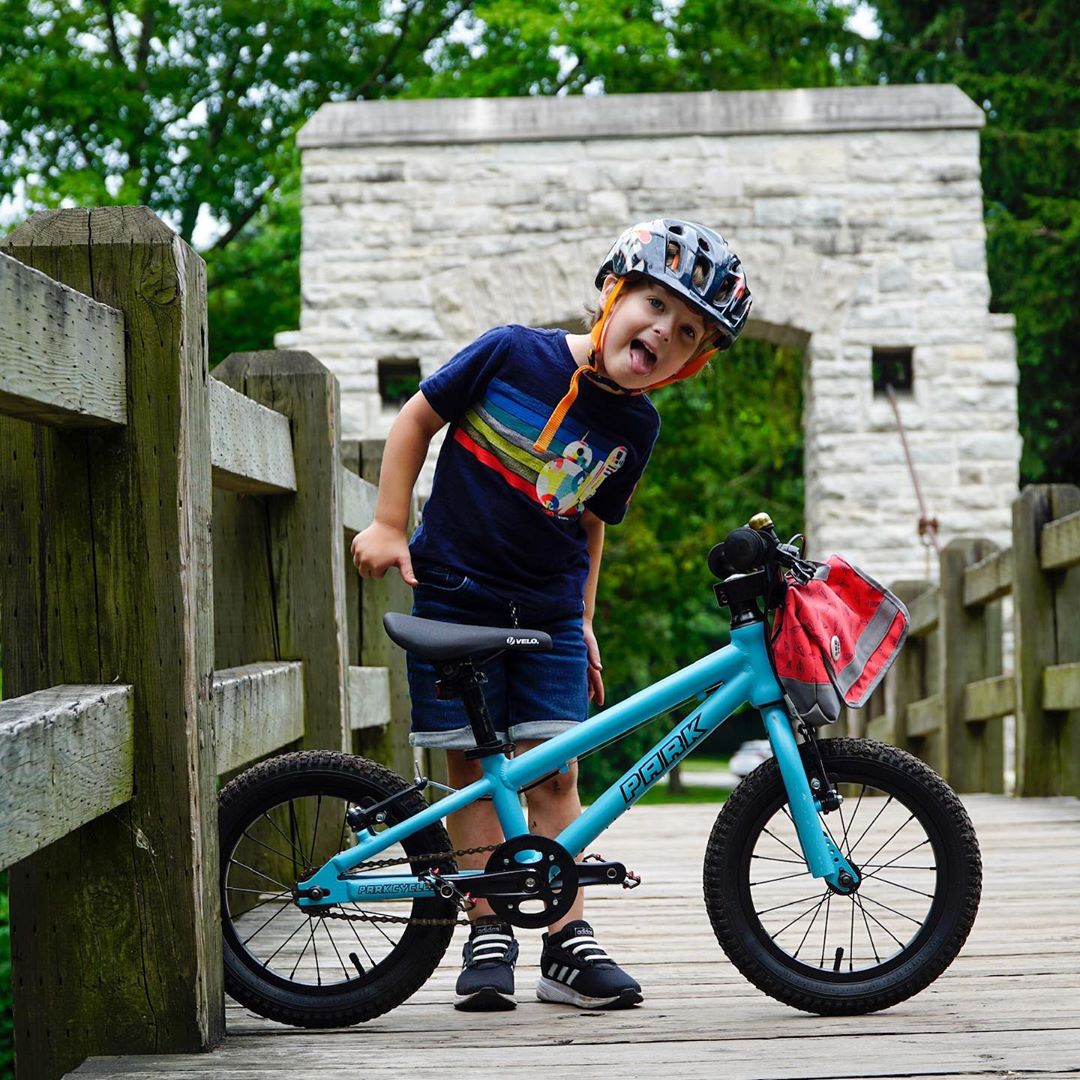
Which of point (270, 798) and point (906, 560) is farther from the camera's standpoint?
point (906, 560)

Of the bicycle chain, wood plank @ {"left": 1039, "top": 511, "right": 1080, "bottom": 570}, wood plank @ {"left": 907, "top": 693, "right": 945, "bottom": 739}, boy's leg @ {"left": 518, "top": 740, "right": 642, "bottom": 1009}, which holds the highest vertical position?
wood plank @ {"left": 1039, "top": 511, "right": 1080, "bottom": 570}

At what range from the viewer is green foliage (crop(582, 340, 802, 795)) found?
16.1 metres

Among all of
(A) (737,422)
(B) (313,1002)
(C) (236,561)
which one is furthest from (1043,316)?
(B) (313,1002)

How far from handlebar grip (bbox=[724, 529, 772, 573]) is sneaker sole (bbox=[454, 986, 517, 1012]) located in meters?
0.73

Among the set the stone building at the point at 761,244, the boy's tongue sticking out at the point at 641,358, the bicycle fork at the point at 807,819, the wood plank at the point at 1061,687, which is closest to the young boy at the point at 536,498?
the boy's tongue sticking out at the point at 641,358

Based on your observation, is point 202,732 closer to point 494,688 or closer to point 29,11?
point 494,688

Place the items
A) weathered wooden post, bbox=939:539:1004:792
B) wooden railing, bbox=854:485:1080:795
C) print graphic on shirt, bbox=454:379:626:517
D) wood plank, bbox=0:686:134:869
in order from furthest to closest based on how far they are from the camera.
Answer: weathered wooden post, bbox=939:539:1004:792 < wooden railing, bbox=854:485:1080:795 < print graphic on shirt, bbox=454:379:626:517 < wood plank, bbox=0:686:134:869

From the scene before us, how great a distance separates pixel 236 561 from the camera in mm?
3322

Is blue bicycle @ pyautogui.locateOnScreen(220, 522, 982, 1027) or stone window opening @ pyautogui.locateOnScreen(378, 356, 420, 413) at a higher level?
stone window opening @ pyautogui.locateOnScreen(378, 356, 420, 413)

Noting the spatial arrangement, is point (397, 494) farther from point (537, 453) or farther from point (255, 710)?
point (255, 710)

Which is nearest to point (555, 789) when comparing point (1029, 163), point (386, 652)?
point (386, 652)

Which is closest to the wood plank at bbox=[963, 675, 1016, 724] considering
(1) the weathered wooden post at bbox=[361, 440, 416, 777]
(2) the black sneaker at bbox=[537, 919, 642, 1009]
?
(1) the weathered wooden post at bbox=[361, 440, 416, 777]

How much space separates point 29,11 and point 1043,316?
9.88m

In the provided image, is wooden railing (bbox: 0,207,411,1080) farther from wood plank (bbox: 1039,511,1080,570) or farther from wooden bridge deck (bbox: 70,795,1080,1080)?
wood plank (bbox: 1039,511,1080,570)
